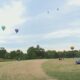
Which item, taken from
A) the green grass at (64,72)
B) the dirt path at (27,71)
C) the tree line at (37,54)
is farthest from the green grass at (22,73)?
the tree line at (37,54)

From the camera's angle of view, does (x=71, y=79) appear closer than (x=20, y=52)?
Yes

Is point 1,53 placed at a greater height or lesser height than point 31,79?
greater

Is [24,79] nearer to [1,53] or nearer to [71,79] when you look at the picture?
[71,79]

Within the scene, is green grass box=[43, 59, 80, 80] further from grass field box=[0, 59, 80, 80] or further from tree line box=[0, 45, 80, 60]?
tree line box=[0, 45, 80, 60]

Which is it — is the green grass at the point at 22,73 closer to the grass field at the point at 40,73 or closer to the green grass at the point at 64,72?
the grass field at the point at 40,73

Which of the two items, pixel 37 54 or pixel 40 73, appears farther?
pixel 37 54

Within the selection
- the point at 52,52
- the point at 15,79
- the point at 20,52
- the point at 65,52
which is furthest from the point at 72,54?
the point at 15,79

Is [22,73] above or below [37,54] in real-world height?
below

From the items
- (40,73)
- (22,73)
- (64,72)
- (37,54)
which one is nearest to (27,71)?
(22,73)

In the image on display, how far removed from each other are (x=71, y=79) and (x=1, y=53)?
12057cm

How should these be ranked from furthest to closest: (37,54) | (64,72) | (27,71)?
(37,54), (27,71), (64,72)

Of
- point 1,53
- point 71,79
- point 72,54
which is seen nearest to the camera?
point 71,79

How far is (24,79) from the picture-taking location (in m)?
27.2

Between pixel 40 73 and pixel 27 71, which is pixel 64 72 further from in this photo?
pixel 27 71
